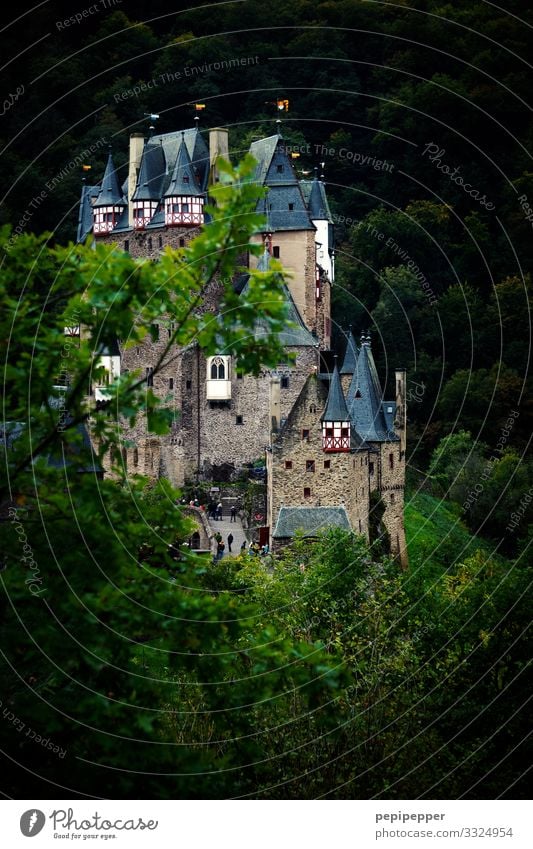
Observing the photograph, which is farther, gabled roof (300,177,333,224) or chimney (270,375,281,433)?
gabled roof (300,177,333,224)

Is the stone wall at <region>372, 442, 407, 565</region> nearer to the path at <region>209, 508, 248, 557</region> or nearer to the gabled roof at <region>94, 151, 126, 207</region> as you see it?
the path at <region>209, 508, 248, 557</region>

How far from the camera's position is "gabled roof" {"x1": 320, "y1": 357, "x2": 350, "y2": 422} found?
194 ft

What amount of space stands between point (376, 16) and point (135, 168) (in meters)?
41.2

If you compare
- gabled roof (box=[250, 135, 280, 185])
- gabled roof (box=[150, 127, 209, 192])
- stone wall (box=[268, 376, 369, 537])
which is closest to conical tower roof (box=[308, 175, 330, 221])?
gabled roof (box=[250, 135, 280, 185])

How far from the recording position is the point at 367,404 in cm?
6556

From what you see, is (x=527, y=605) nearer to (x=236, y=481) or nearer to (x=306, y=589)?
(x=306, y=589)

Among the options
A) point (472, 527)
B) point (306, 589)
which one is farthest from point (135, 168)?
point (306, 589)

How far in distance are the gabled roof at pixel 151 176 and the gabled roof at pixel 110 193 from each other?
1.65 meters

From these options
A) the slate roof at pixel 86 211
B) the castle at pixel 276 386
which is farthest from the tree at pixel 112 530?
the slate roof at pixel 86 211

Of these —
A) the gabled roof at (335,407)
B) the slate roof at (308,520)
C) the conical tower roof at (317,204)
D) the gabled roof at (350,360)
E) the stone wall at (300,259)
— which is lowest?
the slate roof at (308,520)

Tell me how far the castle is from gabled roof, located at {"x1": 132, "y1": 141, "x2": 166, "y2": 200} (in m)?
0.06

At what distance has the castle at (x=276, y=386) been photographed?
59.1 metres

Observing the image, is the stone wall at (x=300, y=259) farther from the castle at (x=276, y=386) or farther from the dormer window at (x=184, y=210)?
the dormer window at (x=184, y=210)

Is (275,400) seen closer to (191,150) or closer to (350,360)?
(350,360)
